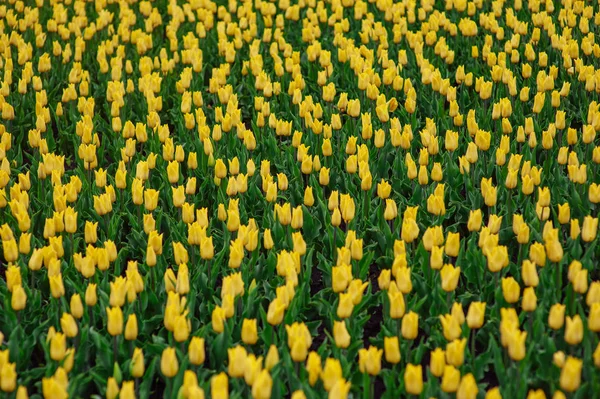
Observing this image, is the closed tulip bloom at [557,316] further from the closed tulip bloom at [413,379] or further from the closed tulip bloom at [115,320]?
the closed tulip bloom at [115,320]

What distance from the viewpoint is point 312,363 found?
3174 millimetres

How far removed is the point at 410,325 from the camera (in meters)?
3.38

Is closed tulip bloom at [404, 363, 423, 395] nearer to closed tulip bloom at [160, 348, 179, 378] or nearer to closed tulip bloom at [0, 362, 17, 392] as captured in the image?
closed tulip bloom at [160, 348, 179, 378]

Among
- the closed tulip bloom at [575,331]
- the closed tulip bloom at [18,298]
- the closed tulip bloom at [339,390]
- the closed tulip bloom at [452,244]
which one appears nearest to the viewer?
the closed tulip bloom at [339,390]

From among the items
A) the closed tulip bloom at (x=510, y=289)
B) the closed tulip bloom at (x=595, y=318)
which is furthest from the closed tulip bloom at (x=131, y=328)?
the closed tulip bloom at (x=595, y=318)

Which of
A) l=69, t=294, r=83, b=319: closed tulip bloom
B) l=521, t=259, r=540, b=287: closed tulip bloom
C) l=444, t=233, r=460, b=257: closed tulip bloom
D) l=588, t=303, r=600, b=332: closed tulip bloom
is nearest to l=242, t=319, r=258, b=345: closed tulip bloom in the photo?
l=69, t=294, r=83, b=319: closed tulip bloom

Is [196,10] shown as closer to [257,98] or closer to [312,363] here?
[257,98]

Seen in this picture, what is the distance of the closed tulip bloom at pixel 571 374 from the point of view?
9.82 ft

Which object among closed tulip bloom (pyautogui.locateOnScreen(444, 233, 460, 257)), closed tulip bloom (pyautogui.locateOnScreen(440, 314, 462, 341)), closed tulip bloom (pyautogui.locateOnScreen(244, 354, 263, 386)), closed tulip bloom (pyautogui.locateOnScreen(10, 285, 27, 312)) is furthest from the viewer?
closed tulip bloom (pyautogui.locateOnScreen(444, 233, 460, 257))

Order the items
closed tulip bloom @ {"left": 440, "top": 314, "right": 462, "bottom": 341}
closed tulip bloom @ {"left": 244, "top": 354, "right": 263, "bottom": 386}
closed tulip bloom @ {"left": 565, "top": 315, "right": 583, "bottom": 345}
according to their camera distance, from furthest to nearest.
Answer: closed tulip bloom @ {"left": 440, "top": 314, "right": 462, "bottom": 341} < closed tulip bloom @ {"left": 565, "top": 315, "right": 583, "bottom": 345} < closed tulip bloom @ {"left": 244, "top": 354, "right": 263, "bottom": 386}

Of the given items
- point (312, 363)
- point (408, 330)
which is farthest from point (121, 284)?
point (408, 330)

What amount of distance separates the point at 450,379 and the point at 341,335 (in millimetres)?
508

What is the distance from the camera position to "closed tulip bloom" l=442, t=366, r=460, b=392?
3033 millimetres

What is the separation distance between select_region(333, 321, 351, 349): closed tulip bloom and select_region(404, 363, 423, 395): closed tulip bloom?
36cm
